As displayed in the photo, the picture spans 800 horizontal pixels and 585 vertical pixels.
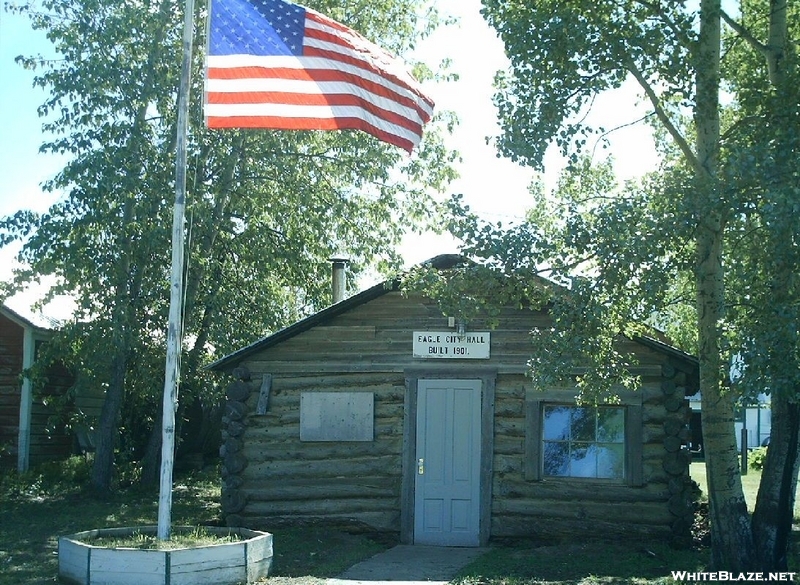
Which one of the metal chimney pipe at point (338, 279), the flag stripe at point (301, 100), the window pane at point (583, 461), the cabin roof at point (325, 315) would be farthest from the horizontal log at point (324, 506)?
the flag stripe at point (301, 100)

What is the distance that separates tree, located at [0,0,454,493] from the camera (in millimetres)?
17438

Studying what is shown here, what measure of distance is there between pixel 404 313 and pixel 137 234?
624 cm

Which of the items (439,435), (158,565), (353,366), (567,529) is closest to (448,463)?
(439,435)

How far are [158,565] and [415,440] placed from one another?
491cm

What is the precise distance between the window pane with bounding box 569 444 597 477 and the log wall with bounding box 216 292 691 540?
0.51 feet

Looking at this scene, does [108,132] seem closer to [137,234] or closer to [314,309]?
[137,234]

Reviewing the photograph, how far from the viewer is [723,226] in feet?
34.2

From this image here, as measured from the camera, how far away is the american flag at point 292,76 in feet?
33.1

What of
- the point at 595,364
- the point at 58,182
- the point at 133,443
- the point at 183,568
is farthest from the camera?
the point at 133,443

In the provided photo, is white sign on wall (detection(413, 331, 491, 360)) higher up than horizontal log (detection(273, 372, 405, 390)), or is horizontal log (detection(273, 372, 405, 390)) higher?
white sign on wall (detection(413, 331, 491, 360))

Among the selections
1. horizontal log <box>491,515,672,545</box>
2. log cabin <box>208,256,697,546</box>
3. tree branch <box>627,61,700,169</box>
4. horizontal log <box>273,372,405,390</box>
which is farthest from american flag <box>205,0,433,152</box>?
horizontal log <box>491,515,672,545</box>

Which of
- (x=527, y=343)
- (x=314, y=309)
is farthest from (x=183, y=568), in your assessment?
(x=314, y=309)

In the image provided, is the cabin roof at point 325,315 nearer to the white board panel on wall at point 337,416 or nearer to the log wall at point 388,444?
the log wall at point 388,444

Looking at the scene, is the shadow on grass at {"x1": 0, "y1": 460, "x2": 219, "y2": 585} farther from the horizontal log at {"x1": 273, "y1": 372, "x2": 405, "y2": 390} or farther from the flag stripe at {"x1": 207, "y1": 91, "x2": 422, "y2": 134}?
the flag stripe at {"x1": 207, "y1": 91, "x2": 422, "y2": 134}
